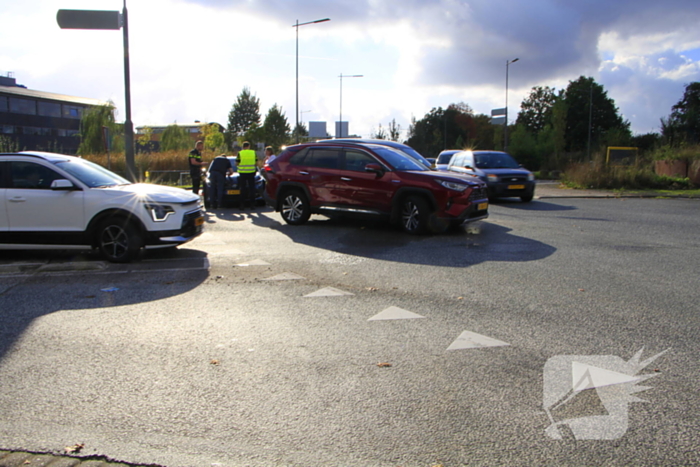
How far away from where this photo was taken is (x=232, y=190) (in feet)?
53.8

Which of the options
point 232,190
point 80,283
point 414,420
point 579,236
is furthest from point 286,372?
point 232,190

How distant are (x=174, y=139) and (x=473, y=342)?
156 feet

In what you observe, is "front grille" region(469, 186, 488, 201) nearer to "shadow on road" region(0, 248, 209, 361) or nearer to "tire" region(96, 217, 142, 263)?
"shadow on road" region(0, 248, 209, 361)

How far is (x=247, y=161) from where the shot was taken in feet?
51.0

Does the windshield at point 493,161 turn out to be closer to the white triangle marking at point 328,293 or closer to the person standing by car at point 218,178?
the person standing by car at point 218,178

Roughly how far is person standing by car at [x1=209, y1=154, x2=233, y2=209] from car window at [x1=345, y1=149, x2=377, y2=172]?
564cm

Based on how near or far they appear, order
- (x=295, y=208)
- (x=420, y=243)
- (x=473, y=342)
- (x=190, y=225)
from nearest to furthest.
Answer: (x=473, y=342) < (x=190, y=225) < (x=420, y=243) < (x=295, y=208)

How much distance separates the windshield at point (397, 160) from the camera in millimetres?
10984

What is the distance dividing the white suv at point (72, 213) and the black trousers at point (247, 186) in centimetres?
742

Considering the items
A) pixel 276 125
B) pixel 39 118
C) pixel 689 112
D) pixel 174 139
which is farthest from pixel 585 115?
pixel 39 118

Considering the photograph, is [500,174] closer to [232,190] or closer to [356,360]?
[232,190]

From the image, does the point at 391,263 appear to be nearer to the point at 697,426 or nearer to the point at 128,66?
the point at 697,426

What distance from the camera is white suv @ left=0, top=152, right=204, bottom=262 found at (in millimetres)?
8141

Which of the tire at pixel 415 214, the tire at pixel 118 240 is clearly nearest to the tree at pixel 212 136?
the tire at pixel 415 214
